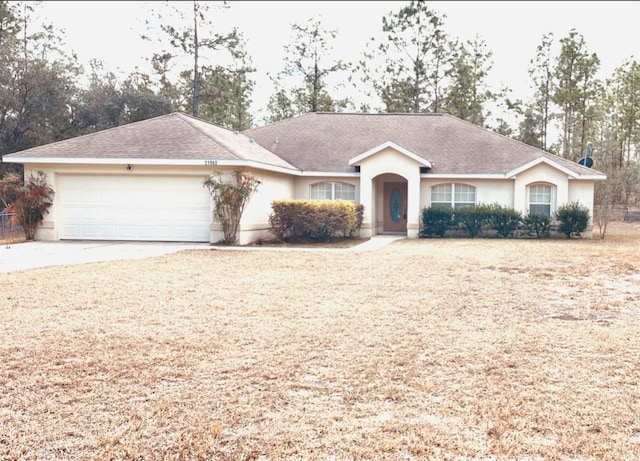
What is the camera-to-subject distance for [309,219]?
17.4 metres

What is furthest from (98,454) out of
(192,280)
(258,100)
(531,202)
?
(258,100)

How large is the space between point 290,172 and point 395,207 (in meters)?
5.86

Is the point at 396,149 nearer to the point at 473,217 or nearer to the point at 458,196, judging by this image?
the point at 458,196

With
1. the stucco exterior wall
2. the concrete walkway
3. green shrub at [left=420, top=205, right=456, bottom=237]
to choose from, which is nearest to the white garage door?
the concrete walkway

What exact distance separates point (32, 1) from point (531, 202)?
107ft

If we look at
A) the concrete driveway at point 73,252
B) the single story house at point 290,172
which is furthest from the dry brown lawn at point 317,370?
the single story house at point 290,172

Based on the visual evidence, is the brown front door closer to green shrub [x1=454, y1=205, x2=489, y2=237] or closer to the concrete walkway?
green shrub [x1=454, y1=205, x2=489, y2=237]

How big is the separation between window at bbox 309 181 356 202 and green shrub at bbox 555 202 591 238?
326 inches

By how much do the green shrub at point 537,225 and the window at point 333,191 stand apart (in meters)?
7.02

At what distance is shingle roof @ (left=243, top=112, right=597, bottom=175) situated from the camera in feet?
69.7

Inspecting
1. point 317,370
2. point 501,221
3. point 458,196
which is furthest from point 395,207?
point 317,370

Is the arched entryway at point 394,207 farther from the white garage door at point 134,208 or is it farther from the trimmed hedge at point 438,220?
Answer: the white garage door at point 134,208

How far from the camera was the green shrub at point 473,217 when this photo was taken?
20.2 meters

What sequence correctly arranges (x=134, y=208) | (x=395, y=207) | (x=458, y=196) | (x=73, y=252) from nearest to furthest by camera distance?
(x=73, y=252)
(x=134, y=208)
(x=458, y=196)
(x=395, y=207)
